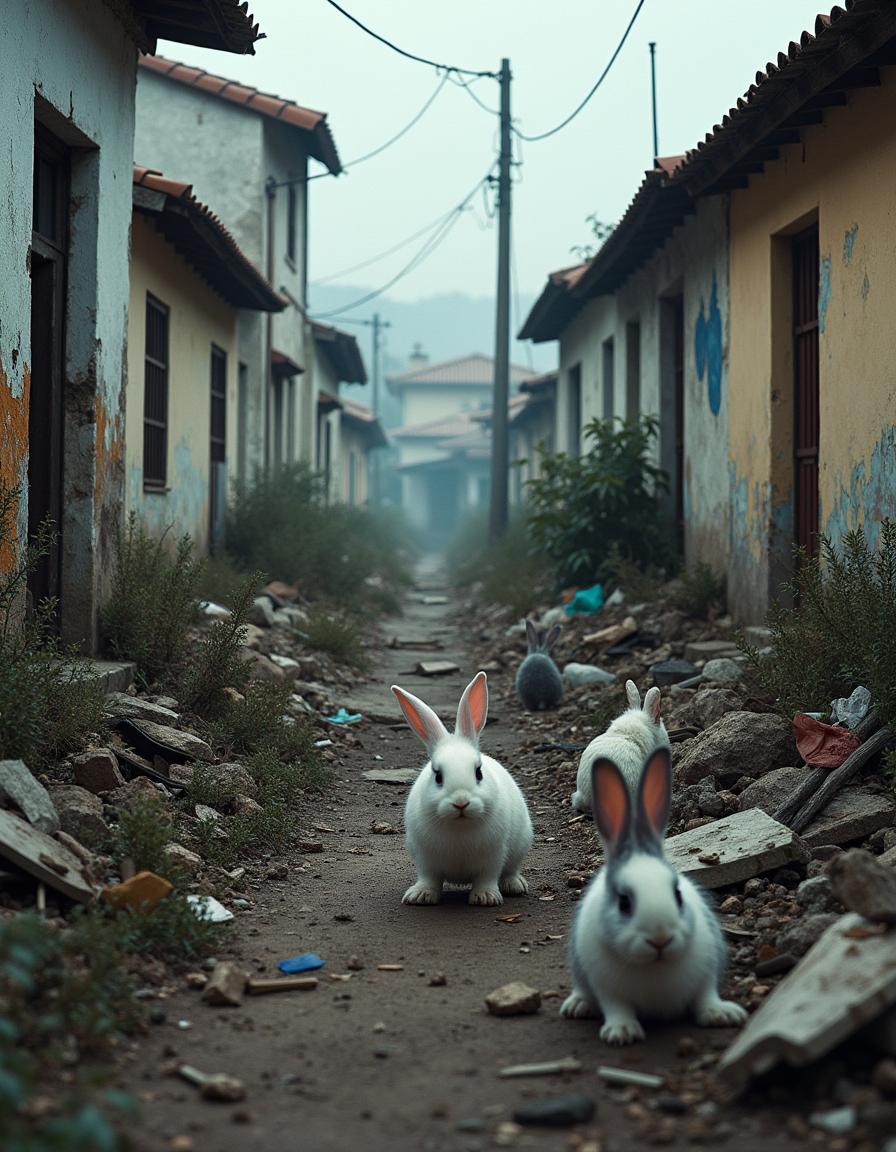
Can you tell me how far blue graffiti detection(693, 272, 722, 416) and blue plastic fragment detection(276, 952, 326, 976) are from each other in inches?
292

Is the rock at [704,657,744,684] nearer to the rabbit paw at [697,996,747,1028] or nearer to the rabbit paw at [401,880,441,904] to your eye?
the rabbit paw at [401,880,441,904]

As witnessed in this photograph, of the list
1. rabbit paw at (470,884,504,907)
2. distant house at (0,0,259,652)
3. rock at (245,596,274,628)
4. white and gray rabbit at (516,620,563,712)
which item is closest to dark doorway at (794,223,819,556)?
white and gray rabbit at (516,620,563,712)

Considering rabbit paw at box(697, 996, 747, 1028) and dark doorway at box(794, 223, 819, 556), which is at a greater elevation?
dark doorway at box(794, 223, 819, 556)

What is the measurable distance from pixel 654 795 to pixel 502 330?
1800 centimetres

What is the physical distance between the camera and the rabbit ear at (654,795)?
358 centimetres

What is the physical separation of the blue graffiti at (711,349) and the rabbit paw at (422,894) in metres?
6.62

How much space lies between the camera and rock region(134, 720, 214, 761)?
616cm

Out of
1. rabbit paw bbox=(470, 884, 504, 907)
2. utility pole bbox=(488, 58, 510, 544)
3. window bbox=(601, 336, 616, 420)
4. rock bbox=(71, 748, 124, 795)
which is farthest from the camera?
utility pole bbox=(488, 58, 510, 544)

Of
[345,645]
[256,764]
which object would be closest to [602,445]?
[345,645]

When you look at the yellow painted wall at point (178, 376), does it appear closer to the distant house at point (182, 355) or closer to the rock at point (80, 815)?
the distant house at point (182, 355)

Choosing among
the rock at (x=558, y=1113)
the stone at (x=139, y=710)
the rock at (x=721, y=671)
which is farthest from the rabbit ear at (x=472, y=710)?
the rock at (x=721, y=671)

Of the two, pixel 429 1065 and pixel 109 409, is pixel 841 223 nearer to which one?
pixel 109 409

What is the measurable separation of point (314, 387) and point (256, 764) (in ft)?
58.5

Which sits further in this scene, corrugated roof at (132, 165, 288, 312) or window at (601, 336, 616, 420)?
window at (601, 336, 616, 420)
